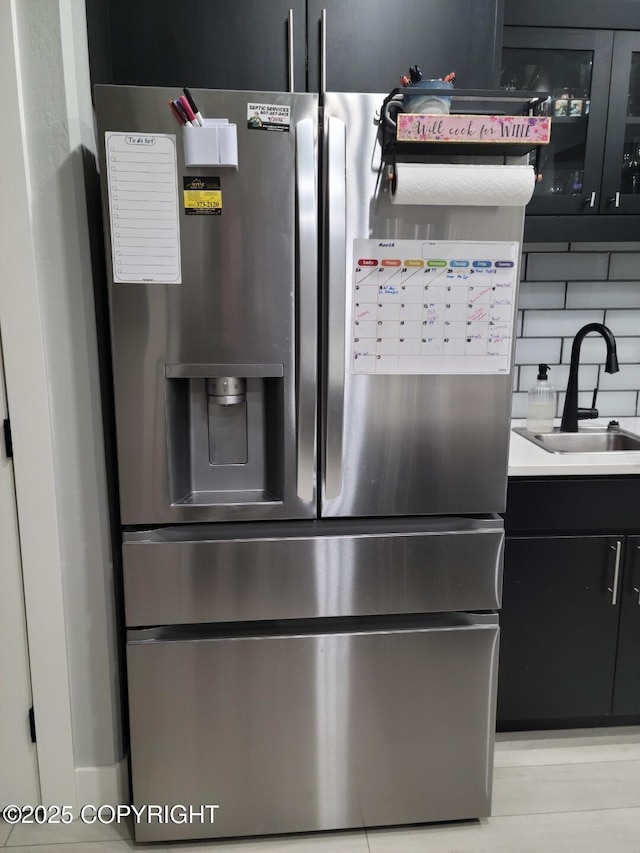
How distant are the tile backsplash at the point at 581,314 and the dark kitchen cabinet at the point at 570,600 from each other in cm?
63

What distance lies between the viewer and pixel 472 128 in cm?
131

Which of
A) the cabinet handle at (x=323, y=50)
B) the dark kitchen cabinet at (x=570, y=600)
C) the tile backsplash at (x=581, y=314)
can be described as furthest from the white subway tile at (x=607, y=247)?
the cabinet handle at (x=323, y=50)

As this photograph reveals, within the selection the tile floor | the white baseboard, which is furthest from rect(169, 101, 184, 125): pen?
the tile floor

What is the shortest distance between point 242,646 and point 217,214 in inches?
40.9

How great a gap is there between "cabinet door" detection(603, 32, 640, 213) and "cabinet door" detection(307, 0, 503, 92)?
0.52m

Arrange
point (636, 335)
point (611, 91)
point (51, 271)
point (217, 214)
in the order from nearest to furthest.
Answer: point (217, 214)
point (51, 271)
point (611, 91)
point (636, 335)

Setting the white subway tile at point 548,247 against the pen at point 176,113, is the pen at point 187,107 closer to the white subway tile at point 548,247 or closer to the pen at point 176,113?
the pen at point 176,113

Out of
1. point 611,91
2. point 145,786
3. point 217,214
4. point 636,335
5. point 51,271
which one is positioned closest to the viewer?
point 217,214

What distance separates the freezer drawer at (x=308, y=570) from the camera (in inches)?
58.7

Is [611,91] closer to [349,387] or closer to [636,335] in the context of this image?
[636,335]

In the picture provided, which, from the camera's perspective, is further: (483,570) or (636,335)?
(636,335)

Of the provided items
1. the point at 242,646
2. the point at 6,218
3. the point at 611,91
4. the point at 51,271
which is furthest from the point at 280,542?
the point at 611,91

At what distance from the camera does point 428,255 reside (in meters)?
1.41

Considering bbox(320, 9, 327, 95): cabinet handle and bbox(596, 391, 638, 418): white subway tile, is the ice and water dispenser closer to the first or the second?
bbox(320, 9, 327, 95): cabinet handle
